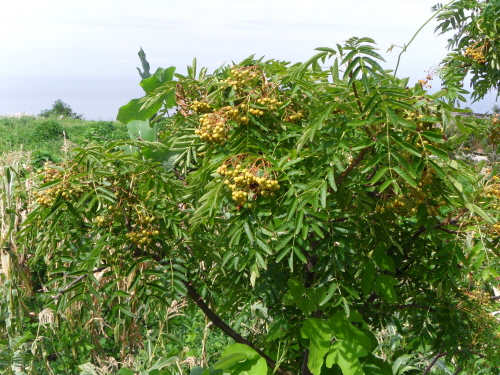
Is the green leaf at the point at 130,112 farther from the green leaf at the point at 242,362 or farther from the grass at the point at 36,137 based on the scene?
the grass at the point at 36,137

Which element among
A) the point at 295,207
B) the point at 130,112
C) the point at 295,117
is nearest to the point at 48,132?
the point at 130,112

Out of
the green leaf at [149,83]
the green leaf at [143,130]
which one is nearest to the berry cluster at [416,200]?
the green leaf at [149,83]

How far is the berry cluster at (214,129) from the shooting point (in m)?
1.37

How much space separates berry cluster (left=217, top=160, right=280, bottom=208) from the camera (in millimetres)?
1228

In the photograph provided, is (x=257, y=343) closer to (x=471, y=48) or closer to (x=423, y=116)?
(x=423, y=116)

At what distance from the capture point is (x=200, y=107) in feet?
5.00

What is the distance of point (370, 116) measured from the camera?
1.18 m

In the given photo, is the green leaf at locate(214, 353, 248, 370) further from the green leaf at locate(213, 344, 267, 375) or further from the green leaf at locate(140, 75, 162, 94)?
the green leaf at locate(140, 75, 162, 94)

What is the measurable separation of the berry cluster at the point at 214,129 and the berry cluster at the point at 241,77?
10 cm

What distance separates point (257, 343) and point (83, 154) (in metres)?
1.15

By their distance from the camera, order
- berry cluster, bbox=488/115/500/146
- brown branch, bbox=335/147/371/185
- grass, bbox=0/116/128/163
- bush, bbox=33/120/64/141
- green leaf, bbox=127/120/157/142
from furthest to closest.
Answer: bush, bbox=33/120/64/141, grass, bbox=0/116/128/163, berry cluster, bbox=488/115/500/146, green leaf, bbox=127/120/157/142, brown branch, bbox=335/147/371/185

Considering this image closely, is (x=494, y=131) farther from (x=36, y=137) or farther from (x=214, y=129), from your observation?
(x=36, y=137)

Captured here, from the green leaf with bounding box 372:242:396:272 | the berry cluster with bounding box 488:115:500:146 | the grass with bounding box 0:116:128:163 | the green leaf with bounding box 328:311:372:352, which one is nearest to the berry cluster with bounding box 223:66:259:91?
the green leaf with bounding box 372:242:396:272

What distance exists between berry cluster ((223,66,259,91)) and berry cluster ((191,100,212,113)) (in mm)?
127
